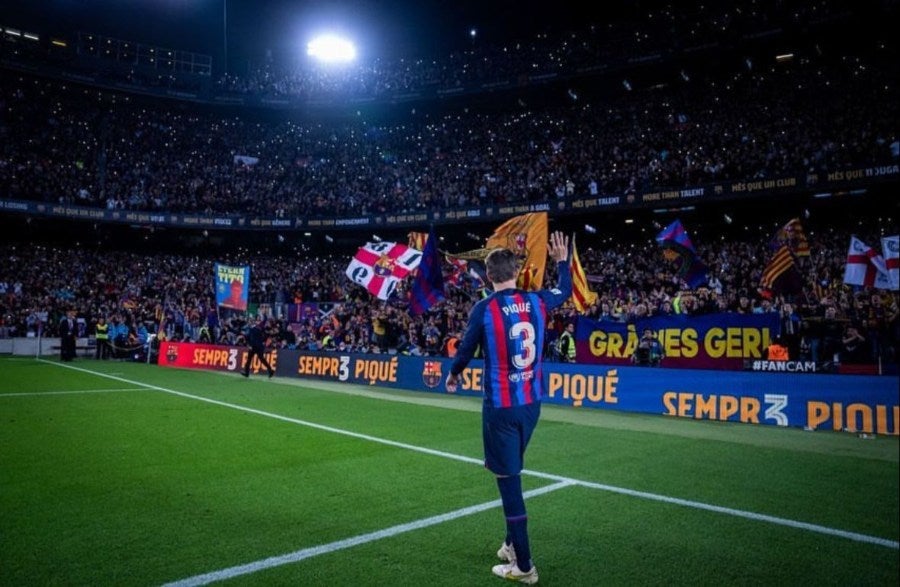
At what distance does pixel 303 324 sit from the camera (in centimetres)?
2933

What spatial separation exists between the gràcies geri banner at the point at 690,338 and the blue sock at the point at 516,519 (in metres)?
11.9

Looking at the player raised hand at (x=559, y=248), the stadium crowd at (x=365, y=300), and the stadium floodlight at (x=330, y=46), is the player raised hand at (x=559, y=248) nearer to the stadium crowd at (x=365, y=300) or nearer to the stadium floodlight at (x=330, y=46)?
the stadium crowd at (x=365, y=300)

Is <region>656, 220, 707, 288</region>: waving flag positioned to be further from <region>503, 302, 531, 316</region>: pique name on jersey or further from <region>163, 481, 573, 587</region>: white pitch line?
<region>503, 302, 531, 316</region>: pique name on jersey

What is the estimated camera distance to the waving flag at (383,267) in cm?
1714

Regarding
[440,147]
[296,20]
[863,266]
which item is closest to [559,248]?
[863,266]

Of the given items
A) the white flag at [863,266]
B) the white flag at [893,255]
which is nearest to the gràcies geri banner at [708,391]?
the white flag at [893,255]

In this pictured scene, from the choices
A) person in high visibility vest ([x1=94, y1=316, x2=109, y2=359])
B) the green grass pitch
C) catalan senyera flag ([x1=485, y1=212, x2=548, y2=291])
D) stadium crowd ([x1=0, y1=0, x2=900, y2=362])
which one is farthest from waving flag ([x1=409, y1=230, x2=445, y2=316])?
person in high visibility vest ([x1=94, y1=316, x2=109, y2=359])

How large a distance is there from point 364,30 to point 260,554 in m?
46.1

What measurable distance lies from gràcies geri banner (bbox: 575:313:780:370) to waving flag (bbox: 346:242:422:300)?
18.4 ft

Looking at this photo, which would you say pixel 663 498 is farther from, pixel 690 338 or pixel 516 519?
pixel 690 338

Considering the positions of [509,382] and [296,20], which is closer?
[509,382]

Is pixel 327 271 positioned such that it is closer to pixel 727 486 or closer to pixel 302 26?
pixel 302 26

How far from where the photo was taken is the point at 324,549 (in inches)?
161

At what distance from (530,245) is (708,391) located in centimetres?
521
